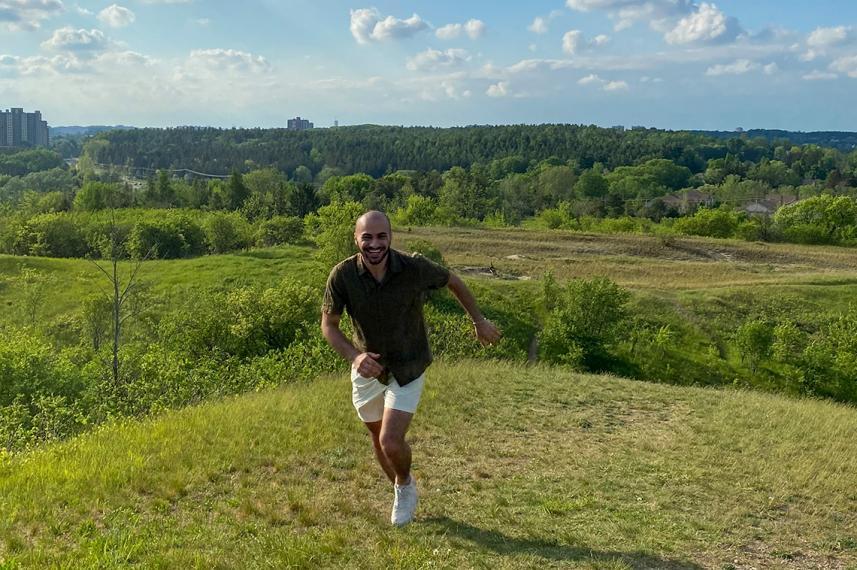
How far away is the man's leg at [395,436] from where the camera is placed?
217 inches

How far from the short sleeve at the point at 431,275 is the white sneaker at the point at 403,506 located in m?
1.71

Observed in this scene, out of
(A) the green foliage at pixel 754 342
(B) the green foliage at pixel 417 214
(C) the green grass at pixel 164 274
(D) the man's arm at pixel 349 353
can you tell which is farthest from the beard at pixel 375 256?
(B) the green foliage at pixel 417 214

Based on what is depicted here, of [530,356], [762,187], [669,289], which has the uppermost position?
[762,187]

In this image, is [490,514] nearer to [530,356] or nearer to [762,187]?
[530,356]

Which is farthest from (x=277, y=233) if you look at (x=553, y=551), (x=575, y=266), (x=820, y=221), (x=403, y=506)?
(x=553, y=551)

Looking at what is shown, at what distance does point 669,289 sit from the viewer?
1805 inches

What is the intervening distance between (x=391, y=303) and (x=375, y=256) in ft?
1.33

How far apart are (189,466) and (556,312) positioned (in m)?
34.1

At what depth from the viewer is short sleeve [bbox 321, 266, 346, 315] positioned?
5.43 metres

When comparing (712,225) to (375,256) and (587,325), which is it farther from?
(375,256)

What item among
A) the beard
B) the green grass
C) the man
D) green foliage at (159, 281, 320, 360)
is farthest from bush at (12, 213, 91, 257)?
the beard

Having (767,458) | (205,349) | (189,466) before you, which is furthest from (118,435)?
(205,349)

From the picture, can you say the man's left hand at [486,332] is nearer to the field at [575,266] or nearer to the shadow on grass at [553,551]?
the shadow on grass at [553,551]

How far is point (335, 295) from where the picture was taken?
5.45m
